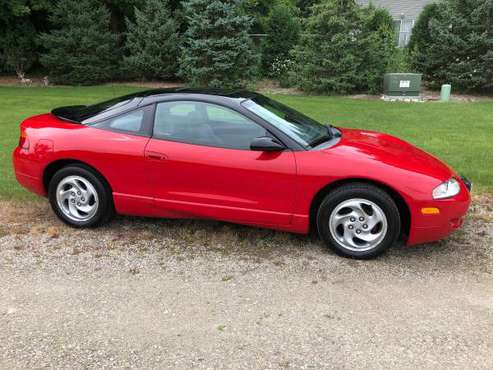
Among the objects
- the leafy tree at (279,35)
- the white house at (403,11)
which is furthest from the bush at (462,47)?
the white house at (403,11)

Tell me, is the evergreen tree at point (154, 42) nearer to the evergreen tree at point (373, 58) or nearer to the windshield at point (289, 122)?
the evergreen tree at point (373, 58)

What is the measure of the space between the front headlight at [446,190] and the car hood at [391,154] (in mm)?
61

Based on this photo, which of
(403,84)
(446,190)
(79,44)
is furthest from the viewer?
(79,44)

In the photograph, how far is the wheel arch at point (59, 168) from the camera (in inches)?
188

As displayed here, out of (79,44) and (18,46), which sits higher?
(79,44)

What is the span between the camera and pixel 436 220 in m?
4.05

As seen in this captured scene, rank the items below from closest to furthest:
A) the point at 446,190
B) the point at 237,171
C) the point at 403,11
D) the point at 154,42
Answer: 1. the point at 446,190
2. the point at 237,171
3. the point at 154,42
4. the point at 403,11

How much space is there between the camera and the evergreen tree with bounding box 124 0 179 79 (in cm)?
1917

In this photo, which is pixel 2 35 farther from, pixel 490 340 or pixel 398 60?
pixel 490 340

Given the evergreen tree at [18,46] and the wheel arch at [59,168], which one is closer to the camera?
the wheel arch at [59,168]

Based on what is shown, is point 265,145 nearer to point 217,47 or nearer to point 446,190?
point 446,190

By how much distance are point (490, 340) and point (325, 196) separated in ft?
5.56

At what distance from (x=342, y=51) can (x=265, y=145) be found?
13.9m

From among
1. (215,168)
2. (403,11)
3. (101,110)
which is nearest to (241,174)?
(215,168)
